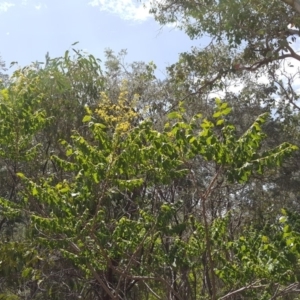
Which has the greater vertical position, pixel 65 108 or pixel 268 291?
pixel 65 108

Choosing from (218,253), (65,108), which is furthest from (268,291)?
(65,108)

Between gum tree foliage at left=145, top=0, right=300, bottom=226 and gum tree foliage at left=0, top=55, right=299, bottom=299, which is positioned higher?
gum tree foliage at left=145, top=0, right=300, bottom=226

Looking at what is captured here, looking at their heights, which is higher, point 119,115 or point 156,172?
point 119,115

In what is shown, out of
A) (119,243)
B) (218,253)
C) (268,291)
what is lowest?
(268,291)

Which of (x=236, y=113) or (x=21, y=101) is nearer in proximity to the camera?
(x=21, y=101)

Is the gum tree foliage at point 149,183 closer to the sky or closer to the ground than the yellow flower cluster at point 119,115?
closer to the ground

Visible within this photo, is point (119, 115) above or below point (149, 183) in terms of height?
above

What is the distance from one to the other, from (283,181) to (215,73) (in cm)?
457

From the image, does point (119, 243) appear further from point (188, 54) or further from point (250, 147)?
point (188, 54)

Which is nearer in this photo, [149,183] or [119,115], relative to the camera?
[149,183]

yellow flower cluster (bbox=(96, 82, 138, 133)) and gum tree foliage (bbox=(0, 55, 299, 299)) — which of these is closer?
gum tree foliage (bbox=(0, 55, 299, 299))

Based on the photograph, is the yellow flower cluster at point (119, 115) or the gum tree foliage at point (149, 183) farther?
the yellow flower cluster at point (119, 115)

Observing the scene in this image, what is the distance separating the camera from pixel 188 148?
15.5 ft

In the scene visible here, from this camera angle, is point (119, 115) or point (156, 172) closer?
point (156, 172)
